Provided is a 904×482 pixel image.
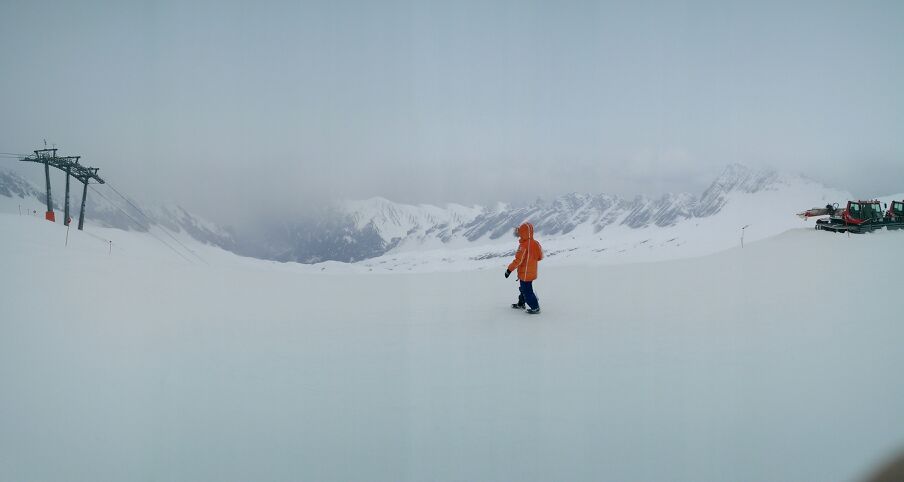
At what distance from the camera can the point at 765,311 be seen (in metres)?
10.2

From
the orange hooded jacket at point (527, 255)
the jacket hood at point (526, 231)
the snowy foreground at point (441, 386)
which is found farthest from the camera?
the jacket hood at point (526, 231)

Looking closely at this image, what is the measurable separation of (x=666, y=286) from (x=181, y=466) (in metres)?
14.2

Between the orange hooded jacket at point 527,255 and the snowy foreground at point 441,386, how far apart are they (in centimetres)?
112

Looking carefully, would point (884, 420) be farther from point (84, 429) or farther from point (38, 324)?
point (38, 324)

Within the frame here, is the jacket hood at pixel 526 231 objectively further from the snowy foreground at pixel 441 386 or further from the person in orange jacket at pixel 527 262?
the snowy foreground at pixel 441 386

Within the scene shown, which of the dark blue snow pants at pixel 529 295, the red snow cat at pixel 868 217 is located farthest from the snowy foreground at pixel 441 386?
the red snow cat at pixel 868 217

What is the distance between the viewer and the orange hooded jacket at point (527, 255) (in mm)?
10781

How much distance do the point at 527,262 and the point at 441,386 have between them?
17.4 ft

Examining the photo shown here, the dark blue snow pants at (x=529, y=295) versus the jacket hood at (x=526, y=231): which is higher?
the jacket hood at (x=526, y=231)

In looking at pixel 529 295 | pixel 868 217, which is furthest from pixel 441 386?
pixel 868 217

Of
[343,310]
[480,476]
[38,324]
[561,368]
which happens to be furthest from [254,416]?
[343,310]

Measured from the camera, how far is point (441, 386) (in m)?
6.03

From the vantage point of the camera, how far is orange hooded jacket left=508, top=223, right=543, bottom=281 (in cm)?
1078

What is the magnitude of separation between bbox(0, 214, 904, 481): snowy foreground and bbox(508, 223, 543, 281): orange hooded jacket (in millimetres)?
1117
